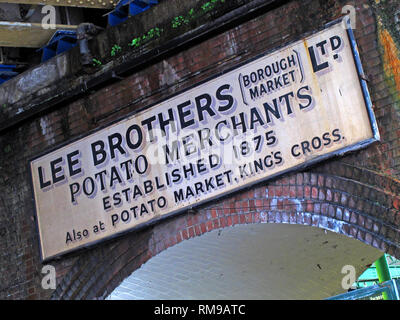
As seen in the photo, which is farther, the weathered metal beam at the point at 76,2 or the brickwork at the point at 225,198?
the weathered metal beam at the point at 76,2

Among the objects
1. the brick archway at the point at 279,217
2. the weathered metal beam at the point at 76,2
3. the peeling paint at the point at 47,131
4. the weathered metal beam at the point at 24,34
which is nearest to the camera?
the brick archway at the point at 279,217

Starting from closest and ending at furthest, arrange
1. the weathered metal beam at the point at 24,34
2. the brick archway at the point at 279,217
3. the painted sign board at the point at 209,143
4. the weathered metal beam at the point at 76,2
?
the brick archway at the point at 279,217 → the painted sign board at the point at 209,143 → the weathered metal beam at the point at 76,2 → the weathered metal beam at the point at 24,34

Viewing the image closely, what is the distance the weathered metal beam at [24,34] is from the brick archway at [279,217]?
277cm

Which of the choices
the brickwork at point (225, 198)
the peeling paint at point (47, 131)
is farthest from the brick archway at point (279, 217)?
the peeling paint at point (47, 131)

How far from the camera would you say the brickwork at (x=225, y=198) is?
632cm

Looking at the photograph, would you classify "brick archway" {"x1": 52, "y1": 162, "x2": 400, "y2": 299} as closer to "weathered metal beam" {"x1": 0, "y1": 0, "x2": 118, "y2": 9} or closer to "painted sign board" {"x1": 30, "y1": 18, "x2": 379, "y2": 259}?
"painted sign board" {"x1": 30, "y1": 18, "x2": 379, "y2": 259}

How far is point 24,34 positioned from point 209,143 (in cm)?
294

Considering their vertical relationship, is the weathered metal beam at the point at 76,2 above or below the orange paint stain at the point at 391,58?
above

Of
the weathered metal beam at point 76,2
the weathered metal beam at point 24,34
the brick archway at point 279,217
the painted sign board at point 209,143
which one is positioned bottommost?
the brick archway at point 279,217

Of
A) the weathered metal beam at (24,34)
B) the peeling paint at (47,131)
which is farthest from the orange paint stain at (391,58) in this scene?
the peeling paint at (47,131)

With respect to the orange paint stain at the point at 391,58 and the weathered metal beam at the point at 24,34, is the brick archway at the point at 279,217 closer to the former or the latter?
the orange paint stain at the point at 391,58
